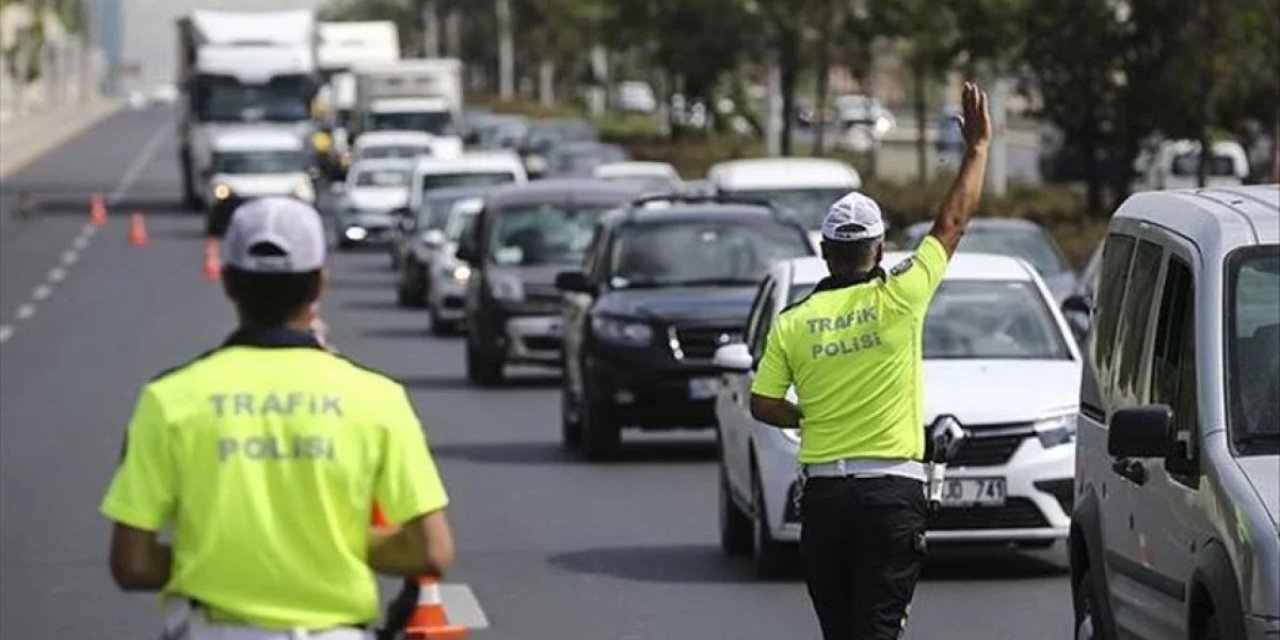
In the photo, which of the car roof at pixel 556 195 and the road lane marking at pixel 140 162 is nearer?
the car roof at pixel 556 195

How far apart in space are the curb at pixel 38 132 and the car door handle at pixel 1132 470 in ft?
259

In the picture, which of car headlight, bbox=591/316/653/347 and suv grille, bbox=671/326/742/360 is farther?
car headlight, bbox=591/316/653/347

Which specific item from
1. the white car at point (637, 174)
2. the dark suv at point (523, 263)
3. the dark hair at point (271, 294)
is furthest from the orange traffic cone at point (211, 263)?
the dark hair at point (271, 294)

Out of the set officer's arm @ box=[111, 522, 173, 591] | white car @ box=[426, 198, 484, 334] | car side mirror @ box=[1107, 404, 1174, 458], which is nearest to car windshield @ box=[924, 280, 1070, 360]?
car side mirror @ box=[1107, 404, 1174, 458]

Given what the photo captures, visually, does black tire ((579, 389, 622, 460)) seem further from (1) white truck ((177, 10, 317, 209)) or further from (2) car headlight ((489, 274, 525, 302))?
(1) white truck ((177, 10, 317, 209))

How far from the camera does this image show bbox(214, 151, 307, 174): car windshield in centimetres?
5988

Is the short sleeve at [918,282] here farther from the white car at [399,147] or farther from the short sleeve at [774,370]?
the white car at [399,147]

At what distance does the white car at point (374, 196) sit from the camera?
55375 millimetres

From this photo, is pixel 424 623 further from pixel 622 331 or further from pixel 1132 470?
pixel 622 331

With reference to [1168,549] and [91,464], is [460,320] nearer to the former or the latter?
[91,464]

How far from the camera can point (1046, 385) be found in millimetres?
15578

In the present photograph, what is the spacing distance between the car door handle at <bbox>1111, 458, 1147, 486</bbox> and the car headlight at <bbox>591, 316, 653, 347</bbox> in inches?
473

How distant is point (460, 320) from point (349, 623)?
30273mm

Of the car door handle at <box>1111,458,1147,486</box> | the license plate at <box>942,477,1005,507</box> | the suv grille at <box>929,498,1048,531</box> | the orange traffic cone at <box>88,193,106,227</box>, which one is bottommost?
the orange traffic cone at <box>88,193,106,227</box>
